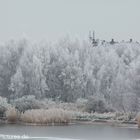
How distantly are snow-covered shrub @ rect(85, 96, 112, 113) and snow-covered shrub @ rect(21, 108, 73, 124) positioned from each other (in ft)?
14.4

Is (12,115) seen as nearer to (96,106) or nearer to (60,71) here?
(96,106)

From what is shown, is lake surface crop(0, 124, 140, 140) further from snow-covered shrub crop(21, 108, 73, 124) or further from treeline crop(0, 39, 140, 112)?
treeline crop(0, 39, 140, 112)

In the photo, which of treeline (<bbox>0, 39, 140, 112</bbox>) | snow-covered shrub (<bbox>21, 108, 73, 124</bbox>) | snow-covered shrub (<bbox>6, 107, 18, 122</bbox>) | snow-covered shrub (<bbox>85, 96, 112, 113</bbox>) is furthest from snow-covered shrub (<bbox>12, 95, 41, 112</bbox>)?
treeline (<bbox>0, 39, 140, 112</bbox>)

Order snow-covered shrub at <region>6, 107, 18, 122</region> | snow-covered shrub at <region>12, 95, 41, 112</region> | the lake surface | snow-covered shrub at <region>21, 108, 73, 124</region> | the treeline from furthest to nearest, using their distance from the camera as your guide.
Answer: the treeline
snow-covered shrub at <region>12, 95, 41, 112</region>
snow-covered shrub at <region>6, 107, 18, 122</region>
snow-covered shrub at <region>21, 108, 73, 124</region>
the lake surface

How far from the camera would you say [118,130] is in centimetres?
3125

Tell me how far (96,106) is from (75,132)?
9.35 metres

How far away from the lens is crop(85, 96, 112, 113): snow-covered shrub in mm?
39062

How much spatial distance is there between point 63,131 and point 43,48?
898 inches

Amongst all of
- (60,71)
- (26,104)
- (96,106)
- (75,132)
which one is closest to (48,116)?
(26,104)

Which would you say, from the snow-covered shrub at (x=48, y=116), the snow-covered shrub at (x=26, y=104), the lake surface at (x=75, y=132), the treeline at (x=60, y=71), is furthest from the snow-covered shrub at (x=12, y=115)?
the treeline at (x=60, y=71)

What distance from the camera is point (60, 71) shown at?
50000 mm

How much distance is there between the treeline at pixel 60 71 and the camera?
47281 mm

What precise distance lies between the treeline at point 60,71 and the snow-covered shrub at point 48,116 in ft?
29.4

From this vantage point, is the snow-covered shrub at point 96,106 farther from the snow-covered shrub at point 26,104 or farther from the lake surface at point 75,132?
the lake surface at point 75,132
